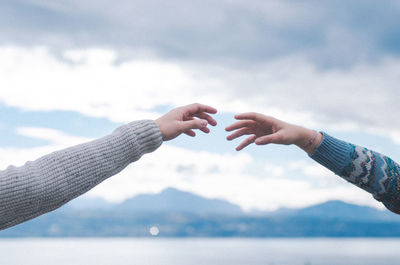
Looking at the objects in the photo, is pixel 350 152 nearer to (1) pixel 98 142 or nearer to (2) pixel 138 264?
(1) pixel 98 142

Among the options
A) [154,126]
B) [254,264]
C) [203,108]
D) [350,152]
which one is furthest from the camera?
[254,264]

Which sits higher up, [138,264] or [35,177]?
[138,264]

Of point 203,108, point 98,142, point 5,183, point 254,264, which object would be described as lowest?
point 5,183

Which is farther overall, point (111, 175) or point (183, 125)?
point (183, 125)

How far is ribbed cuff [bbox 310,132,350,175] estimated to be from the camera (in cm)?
299

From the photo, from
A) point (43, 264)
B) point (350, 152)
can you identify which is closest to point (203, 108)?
point (350, 152)

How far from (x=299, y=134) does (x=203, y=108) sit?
0.60 m

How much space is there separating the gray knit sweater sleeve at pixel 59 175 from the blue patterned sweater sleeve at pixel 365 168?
1260 millimetres

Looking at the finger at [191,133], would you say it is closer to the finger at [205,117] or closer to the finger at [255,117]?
the finger at [205,117]

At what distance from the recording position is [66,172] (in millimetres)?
2125

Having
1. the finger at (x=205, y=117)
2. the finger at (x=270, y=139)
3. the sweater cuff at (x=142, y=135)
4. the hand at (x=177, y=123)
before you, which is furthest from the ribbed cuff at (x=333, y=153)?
the sweater cuff at (x=142, y=135)

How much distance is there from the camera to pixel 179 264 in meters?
134

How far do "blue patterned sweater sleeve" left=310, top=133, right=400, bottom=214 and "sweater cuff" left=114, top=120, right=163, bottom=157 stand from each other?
1095mm

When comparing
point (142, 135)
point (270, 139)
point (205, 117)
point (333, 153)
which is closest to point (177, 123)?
point (142, 135)
